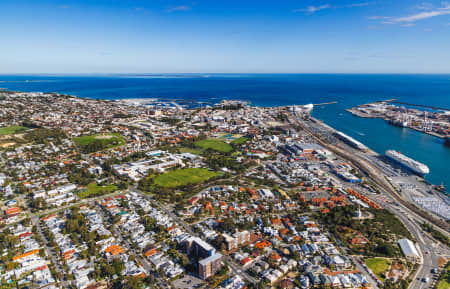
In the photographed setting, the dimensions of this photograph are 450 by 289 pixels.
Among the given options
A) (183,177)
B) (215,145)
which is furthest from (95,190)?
(215,145)

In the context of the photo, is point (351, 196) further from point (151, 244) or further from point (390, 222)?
point (151, 244)

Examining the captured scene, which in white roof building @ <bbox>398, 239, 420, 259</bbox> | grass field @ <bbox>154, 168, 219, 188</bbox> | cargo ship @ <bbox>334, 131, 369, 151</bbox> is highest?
cargo ship @ <bbox>334, 131, 369, 151</bbox>

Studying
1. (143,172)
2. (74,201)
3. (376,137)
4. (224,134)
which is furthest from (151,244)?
(376,137)

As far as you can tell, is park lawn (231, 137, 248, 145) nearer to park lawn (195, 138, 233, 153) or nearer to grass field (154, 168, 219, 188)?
park lawn (195, 138, 233, 153)

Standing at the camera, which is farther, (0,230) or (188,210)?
(188,210)

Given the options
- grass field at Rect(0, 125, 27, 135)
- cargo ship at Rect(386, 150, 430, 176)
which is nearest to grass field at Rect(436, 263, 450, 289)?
cargo ship at Rect(386, 150, 430, 176)

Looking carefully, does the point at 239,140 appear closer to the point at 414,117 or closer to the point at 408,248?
the point at 408,248
